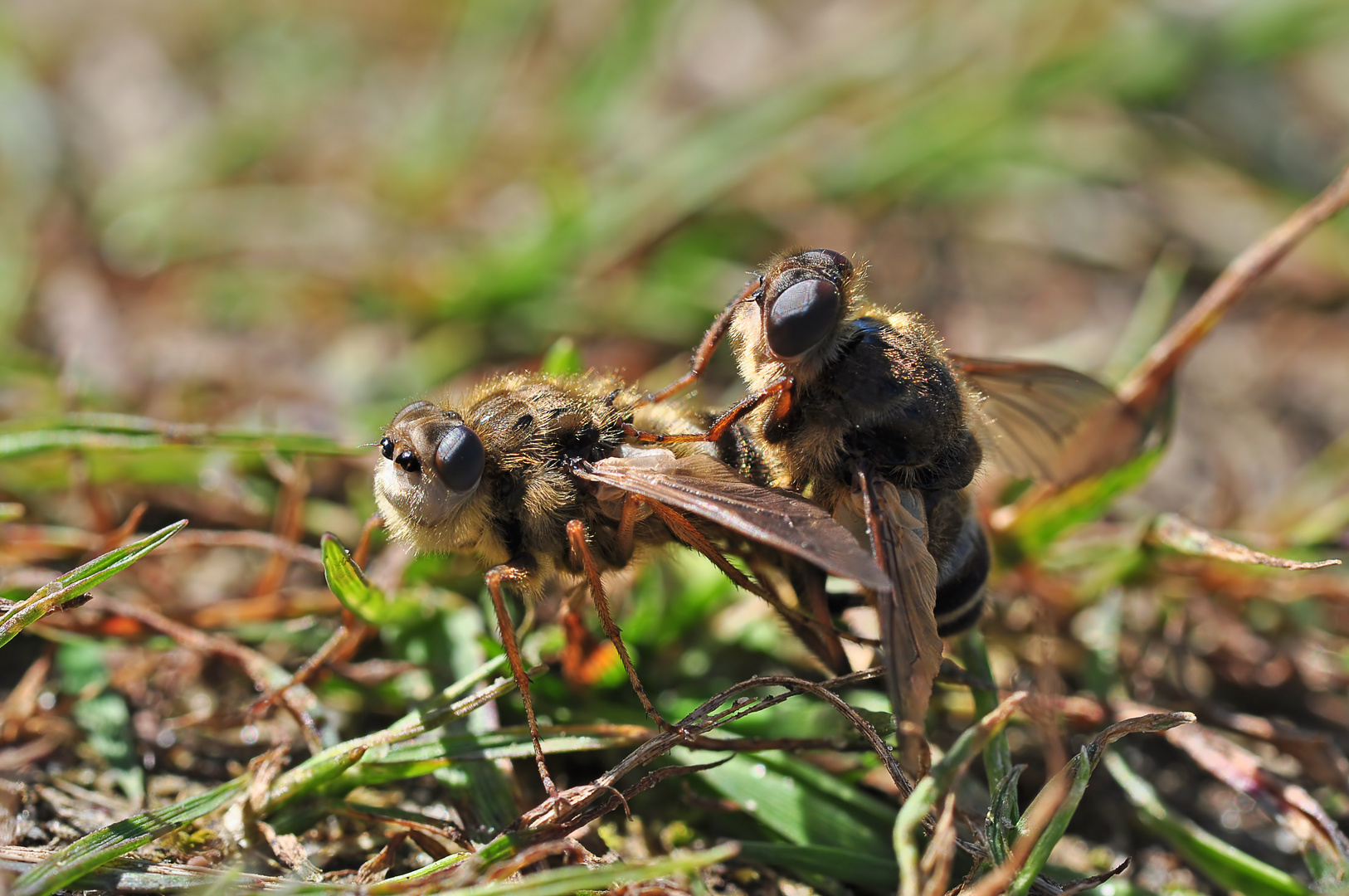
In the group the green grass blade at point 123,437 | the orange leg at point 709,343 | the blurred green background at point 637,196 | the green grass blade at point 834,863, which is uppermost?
the blurred green background at point 637,196

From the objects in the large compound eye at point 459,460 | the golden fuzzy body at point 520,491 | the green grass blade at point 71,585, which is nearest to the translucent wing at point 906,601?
the golden fuzzy body at point 520,491

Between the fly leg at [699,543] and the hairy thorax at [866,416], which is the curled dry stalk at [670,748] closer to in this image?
the fly leg at [699,543]

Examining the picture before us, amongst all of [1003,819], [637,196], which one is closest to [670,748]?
[1003,819]

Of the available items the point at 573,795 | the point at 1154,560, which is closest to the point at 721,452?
the point at 573,795

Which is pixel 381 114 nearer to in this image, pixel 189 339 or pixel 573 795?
pixel 189 339

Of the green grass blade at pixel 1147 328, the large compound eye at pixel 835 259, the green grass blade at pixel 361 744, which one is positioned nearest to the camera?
the green grass blade at pixel 361 744

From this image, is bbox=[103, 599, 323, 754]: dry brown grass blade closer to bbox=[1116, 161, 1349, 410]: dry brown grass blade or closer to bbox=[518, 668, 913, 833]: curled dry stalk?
bbox=[518, 668, 913, 833]: curled dry stalk

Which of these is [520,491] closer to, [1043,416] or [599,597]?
[599,597]
